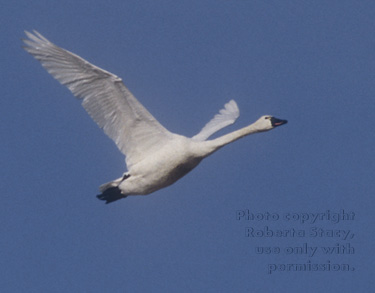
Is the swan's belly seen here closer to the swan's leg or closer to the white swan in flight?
the white swan in flight

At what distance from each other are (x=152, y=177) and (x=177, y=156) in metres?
0.65

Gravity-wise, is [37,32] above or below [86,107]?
above

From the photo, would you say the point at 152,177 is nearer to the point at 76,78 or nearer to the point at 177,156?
the point at 177,156

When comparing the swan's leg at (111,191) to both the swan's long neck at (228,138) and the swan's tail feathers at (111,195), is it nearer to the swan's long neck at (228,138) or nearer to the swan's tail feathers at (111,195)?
the swan's tail feathers at (111,195)

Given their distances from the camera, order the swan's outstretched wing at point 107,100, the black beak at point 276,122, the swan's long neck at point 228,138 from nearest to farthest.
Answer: the swan's outstretched wing at point 107,100 → the swan's long neck at point 228,138 → the black beak at point 276,122

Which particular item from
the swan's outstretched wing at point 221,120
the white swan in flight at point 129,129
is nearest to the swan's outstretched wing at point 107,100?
the white swan in flight at point 129,129

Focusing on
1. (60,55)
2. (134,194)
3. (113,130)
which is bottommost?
(134,194)

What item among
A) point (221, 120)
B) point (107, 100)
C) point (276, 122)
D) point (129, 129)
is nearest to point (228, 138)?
point (276, 122)

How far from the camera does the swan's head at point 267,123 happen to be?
19.5m

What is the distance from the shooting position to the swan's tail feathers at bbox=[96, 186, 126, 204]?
64.0ft

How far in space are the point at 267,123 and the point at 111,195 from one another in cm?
334

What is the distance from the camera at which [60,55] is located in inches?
736

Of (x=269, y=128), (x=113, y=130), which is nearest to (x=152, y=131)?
(x=113, y=130)

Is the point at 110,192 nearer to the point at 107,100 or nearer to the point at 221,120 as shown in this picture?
the point at 107,100
